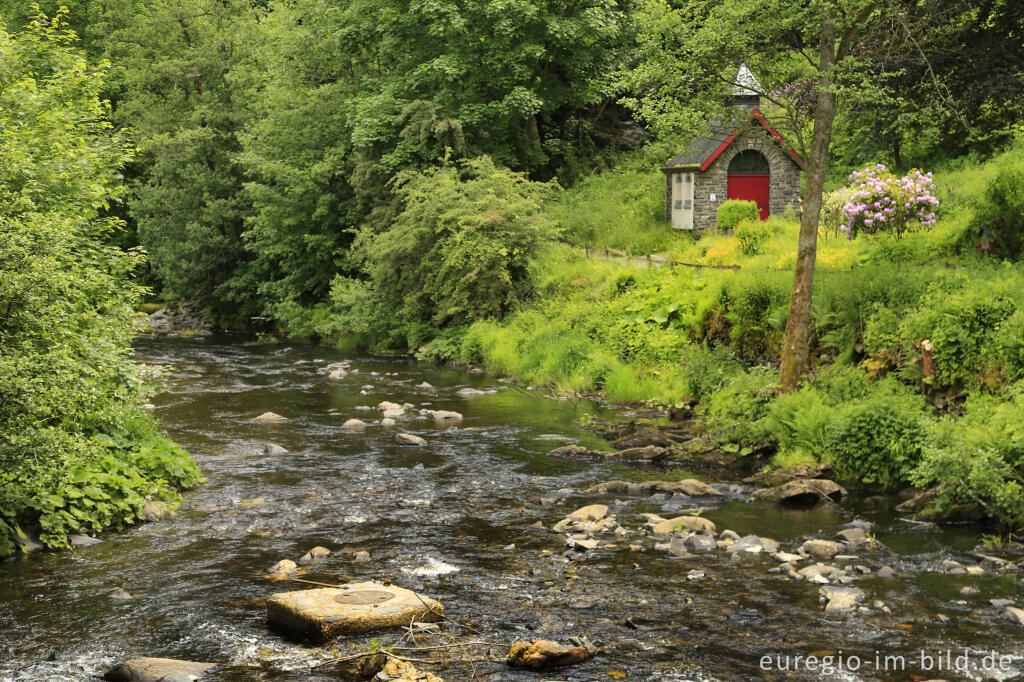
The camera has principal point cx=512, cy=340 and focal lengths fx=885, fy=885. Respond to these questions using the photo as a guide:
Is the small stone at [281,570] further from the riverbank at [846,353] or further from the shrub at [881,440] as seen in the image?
the shrub at [881,440]

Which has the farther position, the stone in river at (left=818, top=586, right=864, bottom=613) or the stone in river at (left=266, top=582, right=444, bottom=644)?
the stone in river at (left=818, top=586, right=864, bottom=613)

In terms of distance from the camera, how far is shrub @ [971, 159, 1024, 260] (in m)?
16.2

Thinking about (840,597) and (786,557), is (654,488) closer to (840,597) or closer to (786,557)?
(786,557)

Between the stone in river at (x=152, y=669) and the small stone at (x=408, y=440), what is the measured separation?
949cm

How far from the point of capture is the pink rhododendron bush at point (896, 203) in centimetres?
2002

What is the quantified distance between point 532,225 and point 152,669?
23990mm

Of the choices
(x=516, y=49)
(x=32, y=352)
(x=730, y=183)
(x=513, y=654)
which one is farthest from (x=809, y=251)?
(x=516, y=49)

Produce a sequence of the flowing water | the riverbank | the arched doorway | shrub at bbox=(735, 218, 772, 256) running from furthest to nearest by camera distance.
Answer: the arched doorway → shrub at bbox=(735, 218, 772, 256) → the riverbank → the flowing water

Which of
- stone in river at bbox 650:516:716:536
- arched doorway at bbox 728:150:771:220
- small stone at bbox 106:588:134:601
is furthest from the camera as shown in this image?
arched doorway at bbox 728:150:771:220

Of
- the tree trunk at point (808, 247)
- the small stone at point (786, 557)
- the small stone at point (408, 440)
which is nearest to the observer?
the small stone at point (786, 557)

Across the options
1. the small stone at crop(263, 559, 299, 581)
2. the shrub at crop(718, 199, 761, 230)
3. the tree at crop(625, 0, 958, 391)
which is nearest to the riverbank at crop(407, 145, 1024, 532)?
the tree at crop(625, 0, 958, 391)

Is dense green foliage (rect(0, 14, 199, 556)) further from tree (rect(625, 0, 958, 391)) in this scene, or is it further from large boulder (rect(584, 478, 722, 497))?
tree (rect(625, 0, 958, 391))

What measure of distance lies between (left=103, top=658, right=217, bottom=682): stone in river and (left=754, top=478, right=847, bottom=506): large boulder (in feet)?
28.7

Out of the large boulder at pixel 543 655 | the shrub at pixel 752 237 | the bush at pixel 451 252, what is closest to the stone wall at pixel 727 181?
the shrub at pixel 752 237
